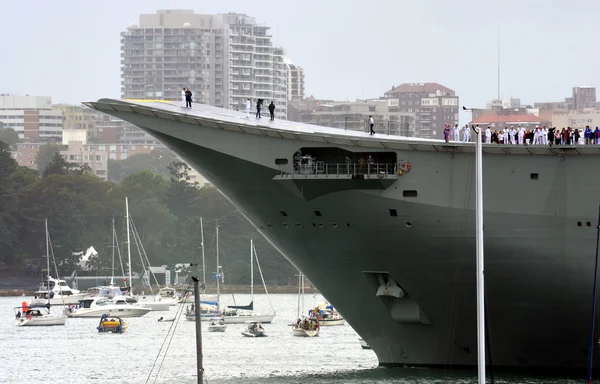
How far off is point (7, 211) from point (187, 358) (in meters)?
70.7

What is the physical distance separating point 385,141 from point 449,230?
270 centimetres

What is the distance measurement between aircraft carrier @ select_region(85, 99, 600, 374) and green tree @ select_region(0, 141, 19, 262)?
3256 inches

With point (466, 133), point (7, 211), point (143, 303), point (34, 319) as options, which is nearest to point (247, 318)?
point (34, 319)

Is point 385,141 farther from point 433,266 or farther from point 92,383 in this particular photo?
point 92,383

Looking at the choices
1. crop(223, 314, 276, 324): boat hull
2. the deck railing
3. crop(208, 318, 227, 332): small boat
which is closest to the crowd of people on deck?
the deck railing

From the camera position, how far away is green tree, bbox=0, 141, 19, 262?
116875 mm

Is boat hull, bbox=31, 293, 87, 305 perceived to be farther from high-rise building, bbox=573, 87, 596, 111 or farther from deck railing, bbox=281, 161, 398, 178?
high-rise building, bbox=573, 87, 596, 111

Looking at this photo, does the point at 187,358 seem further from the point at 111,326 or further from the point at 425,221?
the point at 111,326

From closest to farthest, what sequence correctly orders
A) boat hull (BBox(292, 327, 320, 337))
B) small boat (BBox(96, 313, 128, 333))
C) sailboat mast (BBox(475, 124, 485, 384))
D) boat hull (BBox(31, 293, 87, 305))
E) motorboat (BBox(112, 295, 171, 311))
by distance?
sailboat mast (BBox(475, 124, 485, 384)), boat hull (BBox(292, 327, 320, 337)), small boat (BBox(96, 313, 128, 333)), motorboat (BBox(112, 295, 171, 311)), boat hull (BBox(31, 293, 87, 305))

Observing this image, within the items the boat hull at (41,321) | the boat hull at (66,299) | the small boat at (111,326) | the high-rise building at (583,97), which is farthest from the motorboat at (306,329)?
the high-rise building at (583,97)

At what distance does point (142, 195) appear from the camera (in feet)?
422

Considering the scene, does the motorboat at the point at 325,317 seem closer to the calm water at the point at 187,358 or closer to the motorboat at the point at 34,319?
the calm water at the point at 187,358

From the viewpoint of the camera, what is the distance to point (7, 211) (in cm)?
11819

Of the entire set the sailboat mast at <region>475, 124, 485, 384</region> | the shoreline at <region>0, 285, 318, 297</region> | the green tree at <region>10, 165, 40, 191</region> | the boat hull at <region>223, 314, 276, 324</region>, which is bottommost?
the shoreline at <region>0, 285, 318, 297</region>
